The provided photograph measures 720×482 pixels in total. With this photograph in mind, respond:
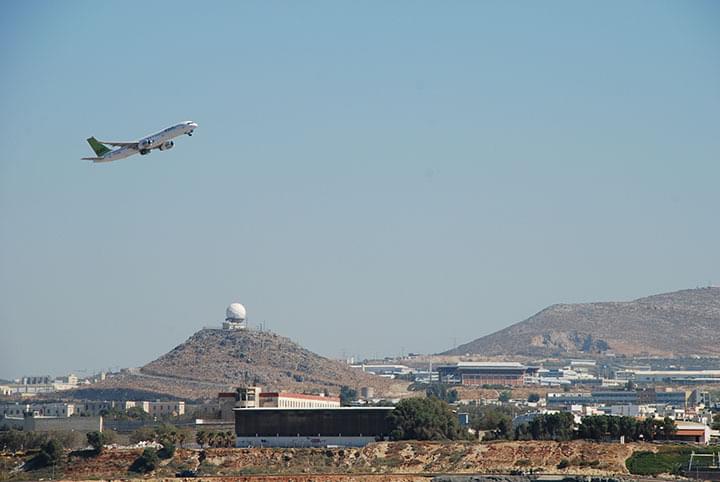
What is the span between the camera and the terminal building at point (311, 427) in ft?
558

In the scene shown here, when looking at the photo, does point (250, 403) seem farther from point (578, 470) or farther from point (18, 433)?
point (578, 470)

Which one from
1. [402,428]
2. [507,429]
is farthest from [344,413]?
[507,429]

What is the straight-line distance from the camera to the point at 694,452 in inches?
5891

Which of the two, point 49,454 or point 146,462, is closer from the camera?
point 146,462

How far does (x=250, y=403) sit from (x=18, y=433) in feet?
97.2

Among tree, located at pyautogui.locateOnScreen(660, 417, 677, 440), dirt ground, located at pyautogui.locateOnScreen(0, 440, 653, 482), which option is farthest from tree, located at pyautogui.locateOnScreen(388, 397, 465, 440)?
tree, located at pyautogui.locateOnScreen(660, 417, 677, 440)

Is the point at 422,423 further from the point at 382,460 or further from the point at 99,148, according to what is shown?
the point at 99,148

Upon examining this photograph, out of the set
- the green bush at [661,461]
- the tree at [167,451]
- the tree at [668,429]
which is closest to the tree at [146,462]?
the tree at [167,451]

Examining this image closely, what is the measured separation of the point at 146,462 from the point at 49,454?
11.3m

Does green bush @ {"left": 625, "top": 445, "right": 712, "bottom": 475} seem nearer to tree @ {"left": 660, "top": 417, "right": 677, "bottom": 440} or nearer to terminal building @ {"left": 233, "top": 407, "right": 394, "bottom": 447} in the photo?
tree @ {"left": 660, "top": 417, "right": 677, "bottom": 440}

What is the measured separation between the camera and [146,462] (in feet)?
511

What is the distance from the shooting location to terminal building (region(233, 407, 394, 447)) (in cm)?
Result: 17000

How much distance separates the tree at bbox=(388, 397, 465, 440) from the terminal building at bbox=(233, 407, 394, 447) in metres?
1.56

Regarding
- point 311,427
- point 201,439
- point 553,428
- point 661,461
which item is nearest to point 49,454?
point 201,439
